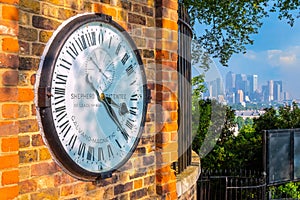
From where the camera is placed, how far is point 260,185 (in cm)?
739

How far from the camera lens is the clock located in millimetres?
2443

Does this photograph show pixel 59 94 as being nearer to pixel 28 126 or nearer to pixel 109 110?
pixel 28 126

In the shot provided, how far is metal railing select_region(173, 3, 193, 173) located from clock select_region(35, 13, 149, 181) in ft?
3.64

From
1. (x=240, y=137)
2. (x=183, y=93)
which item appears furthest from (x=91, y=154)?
(x=240, y=137)

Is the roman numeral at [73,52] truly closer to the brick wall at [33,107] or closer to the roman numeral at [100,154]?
the brick wall at [33,107]

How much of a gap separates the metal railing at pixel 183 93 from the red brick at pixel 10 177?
7.01 feet

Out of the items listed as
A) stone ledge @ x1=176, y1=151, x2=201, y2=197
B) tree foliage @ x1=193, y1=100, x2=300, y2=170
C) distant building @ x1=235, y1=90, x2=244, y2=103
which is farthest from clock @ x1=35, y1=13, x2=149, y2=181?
tree foliage @ x1=193, y1=100, x2=300, y2=170

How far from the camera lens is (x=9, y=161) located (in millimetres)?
2111

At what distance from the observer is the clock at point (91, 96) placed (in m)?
2.44

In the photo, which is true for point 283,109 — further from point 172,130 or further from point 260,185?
point 172,130

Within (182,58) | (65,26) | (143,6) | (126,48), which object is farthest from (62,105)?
(182,58)

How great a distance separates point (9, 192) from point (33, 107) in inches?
21.0

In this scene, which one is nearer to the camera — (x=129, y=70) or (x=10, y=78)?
(x=10, y=78)

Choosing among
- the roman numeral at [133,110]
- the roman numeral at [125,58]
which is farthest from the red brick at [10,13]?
the roman numeral at [133,110]
